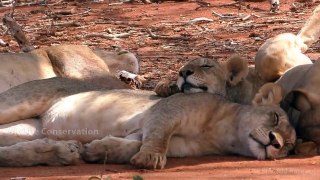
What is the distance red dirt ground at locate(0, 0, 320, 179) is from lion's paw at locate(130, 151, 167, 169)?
44mm

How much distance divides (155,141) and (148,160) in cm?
21

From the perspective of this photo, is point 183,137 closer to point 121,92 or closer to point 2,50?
point 121,92

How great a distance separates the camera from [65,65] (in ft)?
27.2

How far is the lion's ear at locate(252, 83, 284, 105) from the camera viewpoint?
6.08m

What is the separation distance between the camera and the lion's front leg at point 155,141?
5501mm

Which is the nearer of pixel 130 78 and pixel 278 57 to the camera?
pixel 278 57

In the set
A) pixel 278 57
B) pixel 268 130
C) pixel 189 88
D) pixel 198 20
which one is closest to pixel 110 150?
pixel 189 88

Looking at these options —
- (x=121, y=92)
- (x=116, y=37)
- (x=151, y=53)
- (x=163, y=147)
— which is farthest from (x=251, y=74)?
(x=116, y=37)

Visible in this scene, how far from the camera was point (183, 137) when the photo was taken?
5961 millimetres

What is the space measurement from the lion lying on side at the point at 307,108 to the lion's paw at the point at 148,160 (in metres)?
0.95

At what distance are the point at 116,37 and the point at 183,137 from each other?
5.70 meters

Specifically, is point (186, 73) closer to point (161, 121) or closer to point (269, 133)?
point (161, 121)

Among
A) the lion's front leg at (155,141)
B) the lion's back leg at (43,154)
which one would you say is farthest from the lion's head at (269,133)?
the lion's back leg at (43,154)

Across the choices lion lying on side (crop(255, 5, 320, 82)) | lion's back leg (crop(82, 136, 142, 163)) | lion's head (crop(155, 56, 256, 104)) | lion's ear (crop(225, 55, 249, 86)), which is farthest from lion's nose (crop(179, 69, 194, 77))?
lion lying on side (crop(255, 5, 320, 82))
